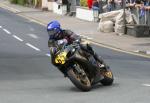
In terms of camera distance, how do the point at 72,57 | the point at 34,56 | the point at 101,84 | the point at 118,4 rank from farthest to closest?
the point at 118,4
the point at 34,56
the point at 101,84
the point at 72,57

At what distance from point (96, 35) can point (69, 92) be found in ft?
55.0

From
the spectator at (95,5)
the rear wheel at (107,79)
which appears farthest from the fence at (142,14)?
the rear wheel at (107,79)

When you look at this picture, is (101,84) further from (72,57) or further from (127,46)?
(127,46)

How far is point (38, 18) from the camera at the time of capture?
138 ft

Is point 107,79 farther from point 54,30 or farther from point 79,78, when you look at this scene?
point 54,30

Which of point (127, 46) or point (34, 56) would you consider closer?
point (34, 56)

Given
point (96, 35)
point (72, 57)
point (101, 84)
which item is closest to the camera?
point (72, 57)

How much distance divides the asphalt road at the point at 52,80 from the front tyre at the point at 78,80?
0.13 m

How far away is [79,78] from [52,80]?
84.3 inches

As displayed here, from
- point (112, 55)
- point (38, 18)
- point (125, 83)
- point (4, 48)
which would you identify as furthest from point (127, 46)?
point (38, 18)

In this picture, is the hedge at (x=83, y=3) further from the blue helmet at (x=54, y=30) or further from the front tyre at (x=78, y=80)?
the front tyre at (x=78, y=80)

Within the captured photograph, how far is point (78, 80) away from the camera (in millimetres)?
11969

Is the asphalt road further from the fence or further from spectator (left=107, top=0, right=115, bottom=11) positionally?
spectator (left=107, top=0, right=115, bottom=11)

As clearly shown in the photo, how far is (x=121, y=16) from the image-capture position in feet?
94.7
